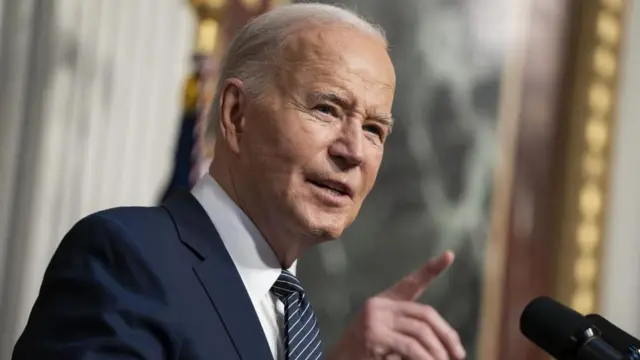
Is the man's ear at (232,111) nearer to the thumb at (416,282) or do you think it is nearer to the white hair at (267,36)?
the white hair at (267,36)

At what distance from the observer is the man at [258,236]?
1.25 m

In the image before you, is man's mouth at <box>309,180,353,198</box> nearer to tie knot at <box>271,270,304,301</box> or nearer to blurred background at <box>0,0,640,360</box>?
tie knot at <box>271,270,304,301</box>

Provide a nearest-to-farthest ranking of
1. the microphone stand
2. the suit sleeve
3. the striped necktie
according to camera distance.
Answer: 1. the microphone stand
2. the suit sleeve
3. the striped necktie

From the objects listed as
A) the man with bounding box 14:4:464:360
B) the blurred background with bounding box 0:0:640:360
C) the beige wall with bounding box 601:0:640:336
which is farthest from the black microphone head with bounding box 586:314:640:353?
the beige wall with bounding box 601:0:640:336

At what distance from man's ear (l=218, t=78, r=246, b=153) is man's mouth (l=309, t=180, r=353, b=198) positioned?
0.70 feet

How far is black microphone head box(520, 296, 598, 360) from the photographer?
1145 millimetres

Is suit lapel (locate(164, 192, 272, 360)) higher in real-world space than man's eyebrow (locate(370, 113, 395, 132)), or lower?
lower

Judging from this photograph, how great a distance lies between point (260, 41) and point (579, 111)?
1.95 m

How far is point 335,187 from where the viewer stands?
62.3 inches

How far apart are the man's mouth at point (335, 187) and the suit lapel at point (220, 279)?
0.22 m

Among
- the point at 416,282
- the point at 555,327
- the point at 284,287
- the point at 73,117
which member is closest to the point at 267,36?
the point at 284,287

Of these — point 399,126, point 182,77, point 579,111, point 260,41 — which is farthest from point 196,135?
point 579,111

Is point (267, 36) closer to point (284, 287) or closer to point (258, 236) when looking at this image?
point (258, 236)

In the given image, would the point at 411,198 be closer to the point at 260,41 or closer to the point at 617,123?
the point at 617,123
